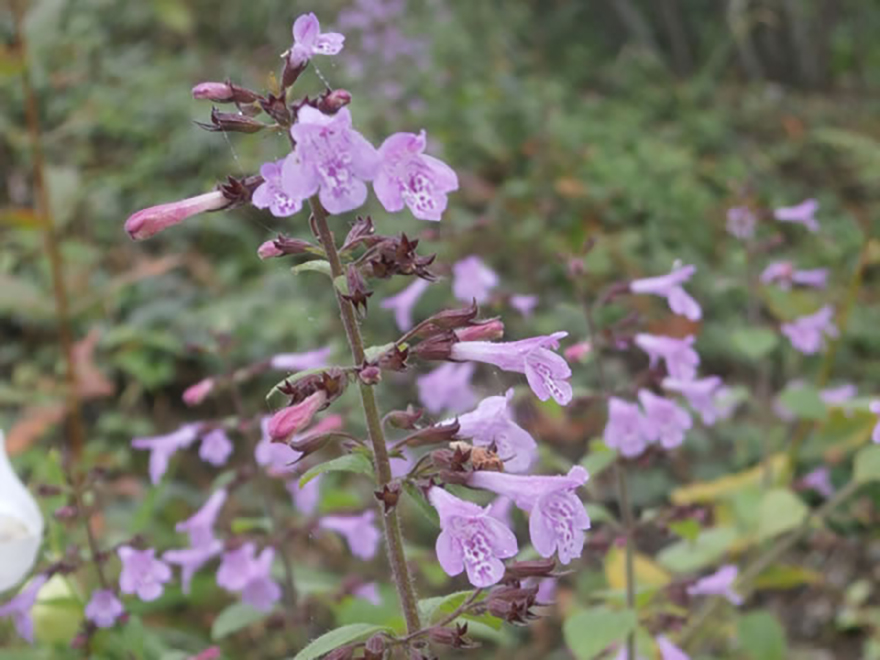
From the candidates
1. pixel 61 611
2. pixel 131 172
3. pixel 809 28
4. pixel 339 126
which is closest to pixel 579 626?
pixel 61 611

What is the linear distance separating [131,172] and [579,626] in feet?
13.0

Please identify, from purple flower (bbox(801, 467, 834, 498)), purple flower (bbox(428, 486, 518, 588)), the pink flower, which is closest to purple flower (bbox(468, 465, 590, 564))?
purple flower (bbox(428, 486, 518, 588))

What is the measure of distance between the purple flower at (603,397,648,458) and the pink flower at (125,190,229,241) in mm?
836

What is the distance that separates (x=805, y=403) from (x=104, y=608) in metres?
1.51

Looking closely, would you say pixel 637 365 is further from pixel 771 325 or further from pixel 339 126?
pixel 339 126

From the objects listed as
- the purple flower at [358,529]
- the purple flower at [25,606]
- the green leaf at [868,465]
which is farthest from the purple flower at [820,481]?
the purple flower at [25,606]

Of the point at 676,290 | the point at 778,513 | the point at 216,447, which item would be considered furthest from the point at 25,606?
the point at 778,513

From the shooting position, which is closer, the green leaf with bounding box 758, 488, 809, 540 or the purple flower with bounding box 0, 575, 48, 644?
the purple flower with bounding box 0, 575, 48, 644

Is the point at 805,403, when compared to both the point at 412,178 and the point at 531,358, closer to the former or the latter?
the point at 531,358

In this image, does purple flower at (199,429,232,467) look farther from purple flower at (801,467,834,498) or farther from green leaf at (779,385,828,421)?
purple flower at (801,467,834,498)

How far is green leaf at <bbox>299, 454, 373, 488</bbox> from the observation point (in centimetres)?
100

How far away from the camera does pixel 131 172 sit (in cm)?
486

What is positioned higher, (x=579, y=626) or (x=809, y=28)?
(x=579, y=626)

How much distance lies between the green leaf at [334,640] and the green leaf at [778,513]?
1.25 m
